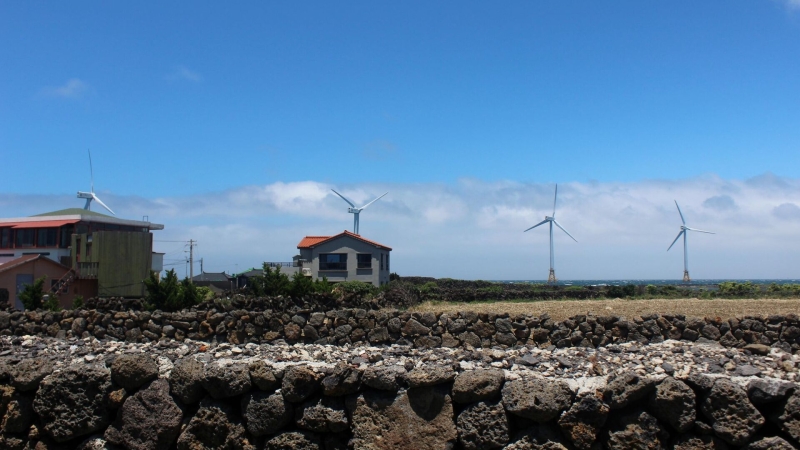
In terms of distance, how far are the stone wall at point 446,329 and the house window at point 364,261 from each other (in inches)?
1507

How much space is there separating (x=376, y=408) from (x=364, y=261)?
160ft

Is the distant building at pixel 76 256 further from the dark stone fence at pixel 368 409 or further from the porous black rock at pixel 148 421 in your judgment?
the porous black rock at pixel 148 421

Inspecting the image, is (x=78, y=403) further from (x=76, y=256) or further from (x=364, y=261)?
(x=364, y=261)

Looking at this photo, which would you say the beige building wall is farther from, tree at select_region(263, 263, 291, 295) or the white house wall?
the white house wall

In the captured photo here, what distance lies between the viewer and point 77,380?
598cm

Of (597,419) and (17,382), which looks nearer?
(597,419)

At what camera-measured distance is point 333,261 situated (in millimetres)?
54031

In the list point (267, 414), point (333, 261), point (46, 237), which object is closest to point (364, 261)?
point (333, 261)

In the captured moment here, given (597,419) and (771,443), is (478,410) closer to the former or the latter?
(597,419)

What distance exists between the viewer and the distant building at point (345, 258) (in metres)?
53.8

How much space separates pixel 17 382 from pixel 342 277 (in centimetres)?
4772

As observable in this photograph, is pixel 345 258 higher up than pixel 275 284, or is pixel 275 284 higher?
pixel 345 258

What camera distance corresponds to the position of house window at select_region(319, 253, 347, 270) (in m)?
54.0

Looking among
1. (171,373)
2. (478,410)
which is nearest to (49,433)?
(171,373)
